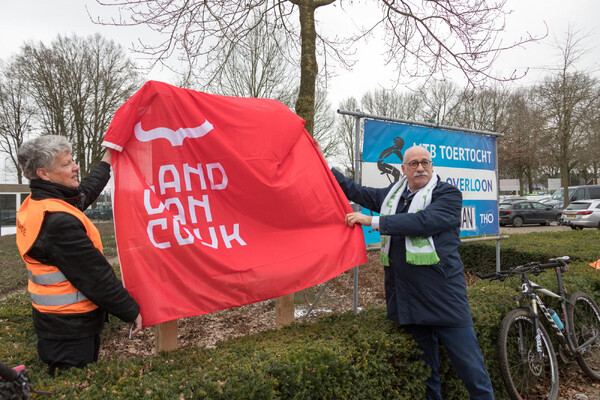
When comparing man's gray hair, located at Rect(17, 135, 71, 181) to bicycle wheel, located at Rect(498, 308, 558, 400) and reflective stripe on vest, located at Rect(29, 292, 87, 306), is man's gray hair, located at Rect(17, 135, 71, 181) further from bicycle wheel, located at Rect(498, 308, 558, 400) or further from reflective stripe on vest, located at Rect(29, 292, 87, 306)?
A: bicycle wheel, located at Rect(498, 308, 558, 400)

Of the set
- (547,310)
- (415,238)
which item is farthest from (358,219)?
(547,310)

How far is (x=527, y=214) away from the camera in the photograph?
2439 centimetres

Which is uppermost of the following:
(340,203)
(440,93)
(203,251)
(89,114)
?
(440,93)

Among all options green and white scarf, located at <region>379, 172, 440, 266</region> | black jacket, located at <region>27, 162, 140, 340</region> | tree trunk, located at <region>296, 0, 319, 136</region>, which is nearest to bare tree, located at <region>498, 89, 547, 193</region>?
tree trunk, located at <region>296, 0, 319, 136</region>

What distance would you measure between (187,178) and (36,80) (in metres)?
24.7

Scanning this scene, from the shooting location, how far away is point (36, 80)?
886 inches

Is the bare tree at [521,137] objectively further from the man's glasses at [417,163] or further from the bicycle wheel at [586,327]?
the man's glasses at [417,163]

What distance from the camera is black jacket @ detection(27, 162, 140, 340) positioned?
2.16 meters

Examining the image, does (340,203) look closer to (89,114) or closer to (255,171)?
(255,171)

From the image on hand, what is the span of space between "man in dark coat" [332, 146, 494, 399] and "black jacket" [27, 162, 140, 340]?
1.79 m

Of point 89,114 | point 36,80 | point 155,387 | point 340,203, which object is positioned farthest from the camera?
point 89,114

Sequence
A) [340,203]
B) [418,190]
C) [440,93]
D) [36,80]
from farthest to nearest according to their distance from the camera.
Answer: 1. [440,93]
2. [36,80]
3. [340,203]
4. [418,190]

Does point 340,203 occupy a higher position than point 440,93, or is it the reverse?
point 440,93

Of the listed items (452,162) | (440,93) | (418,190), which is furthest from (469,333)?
(440,93)
